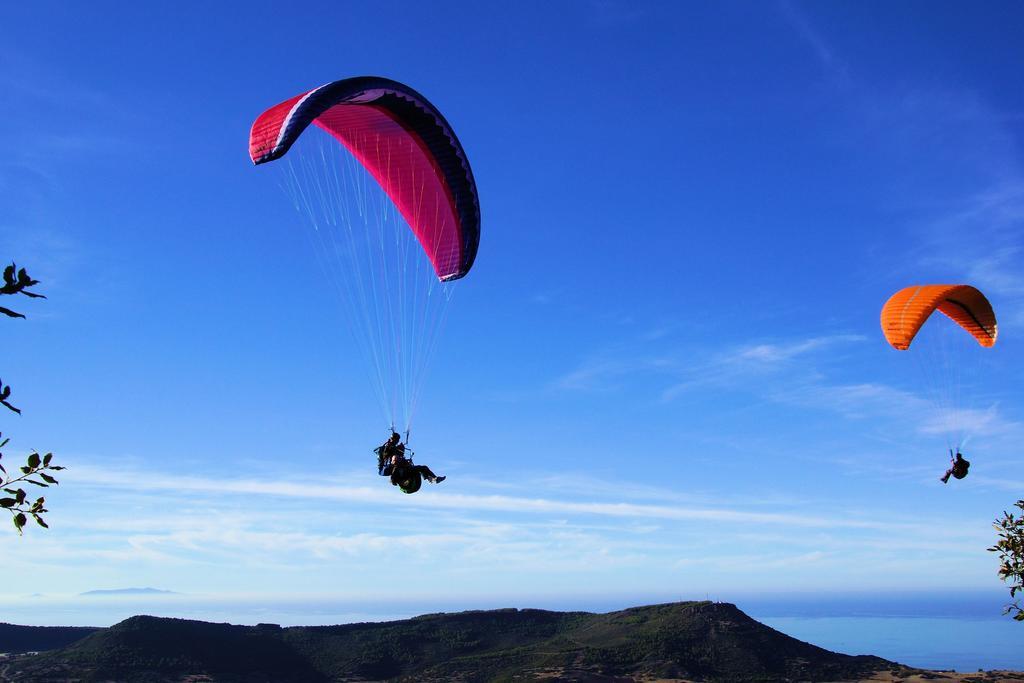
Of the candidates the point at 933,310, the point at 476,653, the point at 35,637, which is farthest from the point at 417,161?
the point at 35,637

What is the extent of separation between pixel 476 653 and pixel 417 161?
73015 mm

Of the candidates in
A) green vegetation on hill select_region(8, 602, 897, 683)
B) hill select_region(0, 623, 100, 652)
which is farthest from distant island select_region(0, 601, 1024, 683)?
hill select_region(0, 623, 100, 652)

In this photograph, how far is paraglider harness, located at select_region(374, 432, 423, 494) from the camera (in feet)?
70.1

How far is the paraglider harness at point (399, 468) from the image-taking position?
21.4 m

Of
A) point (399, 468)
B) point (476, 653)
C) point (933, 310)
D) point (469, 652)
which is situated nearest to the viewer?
point (399, 468)

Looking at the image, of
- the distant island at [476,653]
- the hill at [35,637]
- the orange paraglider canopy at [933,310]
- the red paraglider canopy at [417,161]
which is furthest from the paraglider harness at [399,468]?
the hill at [35,637]

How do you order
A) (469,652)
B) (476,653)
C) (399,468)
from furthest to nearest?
(469,652) < (476,653) < (399,468)

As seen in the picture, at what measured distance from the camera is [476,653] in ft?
293

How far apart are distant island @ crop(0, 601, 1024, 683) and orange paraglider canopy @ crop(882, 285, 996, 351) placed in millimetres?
46645

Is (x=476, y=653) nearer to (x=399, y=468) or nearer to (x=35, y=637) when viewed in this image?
(x=35, y=637)

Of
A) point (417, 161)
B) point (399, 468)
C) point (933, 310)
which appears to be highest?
point (417, 161)

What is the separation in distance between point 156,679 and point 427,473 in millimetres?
66184

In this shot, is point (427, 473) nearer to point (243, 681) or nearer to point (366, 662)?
point (243, 681)

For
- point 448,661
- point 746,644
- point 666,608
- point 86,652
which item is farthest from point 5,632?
point 746,644
